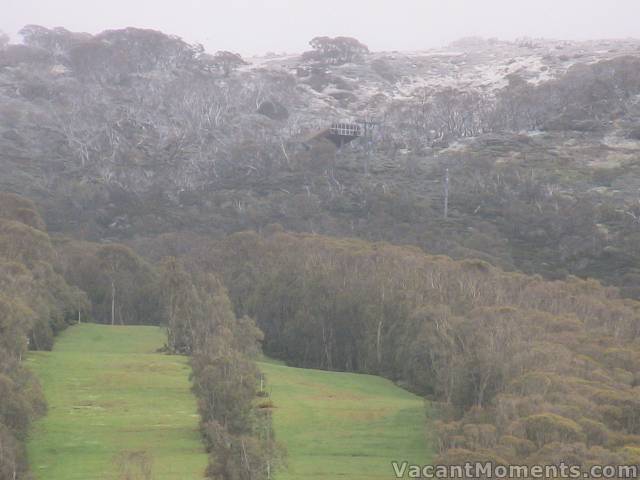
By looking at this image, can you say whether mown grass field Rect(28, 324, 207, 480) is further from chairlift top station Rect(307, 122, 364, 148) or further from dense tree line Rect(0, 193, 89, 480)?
chairlift top station Rect(307, 122, 364, 148)

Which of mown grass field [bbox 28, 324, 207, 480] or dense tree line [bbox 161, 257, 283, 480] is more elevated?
dense tree line [bbox 161, 257, 283, 480]

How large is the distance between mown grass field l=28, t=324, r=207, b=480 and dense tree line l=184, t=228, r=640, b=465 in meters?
9.29

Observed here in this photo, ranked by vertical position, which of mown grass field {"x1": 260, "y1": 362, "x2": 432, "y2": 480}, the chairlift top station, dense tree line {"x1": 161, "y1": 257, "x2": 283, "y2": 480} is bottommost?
mown grass field {"x1": 260, "y1": 362, "x2": 432, "y2": 480}

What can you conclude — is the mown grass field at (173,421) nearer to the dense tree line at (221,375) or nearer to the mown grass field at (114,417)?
the mown grass field at (114,417)

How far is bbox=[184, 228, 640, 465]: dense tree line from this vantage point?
26839 mm

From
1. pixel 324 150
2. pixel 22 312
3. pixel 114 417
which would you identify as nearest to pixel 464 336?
pixel 114 417

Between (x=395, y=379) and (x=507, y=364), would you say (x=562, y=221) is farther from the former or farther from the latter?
(x=507, y=364)

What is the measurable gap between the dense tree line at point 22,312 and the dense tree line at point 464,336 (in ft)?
38.8

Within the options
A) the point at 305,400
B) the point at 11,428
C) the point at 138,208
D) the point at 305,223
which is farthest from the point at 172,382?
the point at 138,208

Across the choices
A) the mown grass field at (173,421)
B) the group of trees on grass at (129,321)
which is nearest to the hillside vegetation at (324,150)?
the group of trees on grass at (129,321)

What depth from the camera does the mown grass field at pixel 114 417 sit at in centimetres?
3172

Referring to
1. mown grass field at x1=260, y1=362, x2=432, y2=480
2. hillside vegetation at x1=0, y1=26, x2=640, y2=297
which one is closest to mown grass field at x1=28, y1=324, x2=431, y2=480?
mown grass field at x1=260, y1=362, x2=432, y2=480

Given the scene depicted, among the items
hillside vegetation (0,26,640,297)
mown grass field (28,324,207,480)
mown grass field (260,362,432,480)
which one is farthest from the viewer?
hillside vegetation (0,26,640,297)

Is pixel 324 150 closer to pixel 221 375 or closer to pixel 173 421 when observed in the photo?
pixel 173 421
